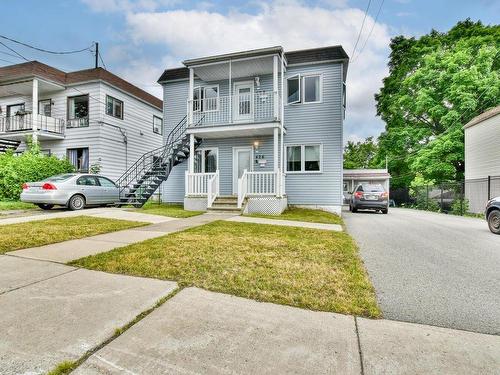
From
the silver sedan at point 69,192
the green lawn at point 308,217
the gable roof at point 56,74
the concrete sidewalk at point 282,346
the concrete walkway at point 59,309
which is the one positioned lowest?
Result: the concrete sidewalk at point 282,346

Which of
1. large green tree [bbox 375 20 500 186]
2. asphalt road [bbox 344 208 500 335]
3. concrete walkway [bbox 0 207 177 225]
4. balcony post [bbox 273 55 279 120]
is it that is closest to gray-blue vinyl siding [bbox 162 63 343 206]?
balcony post [bbox 273 55 279 120]

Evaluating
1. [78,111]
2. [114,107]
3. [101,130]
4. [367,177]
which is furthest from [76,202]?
[367,177]

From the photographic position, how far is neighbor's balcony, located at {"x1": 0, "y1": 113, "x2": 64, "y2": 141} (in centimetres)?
1738

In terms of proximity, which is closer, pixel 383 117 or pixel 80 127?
pixel 80 127

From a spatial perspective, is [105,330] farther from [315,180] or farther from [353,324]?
[315,180]

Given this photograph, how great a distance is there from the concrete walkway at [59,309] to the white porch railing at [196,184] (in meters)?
8.72

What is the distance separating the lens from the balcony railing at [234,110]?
13.2 m

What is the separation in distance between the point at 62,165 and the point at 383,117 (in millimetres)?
28724

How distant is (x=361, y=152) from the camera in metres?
55.9

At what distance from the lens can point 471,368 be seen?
6.46ft

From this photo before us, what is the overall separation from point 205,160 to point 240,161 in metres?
2.01

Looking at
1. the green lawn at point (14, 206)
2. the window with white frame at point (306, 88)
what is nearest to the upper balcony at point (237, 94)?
the window with white frame at point (306, 88)

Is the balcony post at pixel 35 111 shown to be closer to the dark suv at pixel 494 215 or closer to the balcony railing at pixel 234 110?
the balcony railing at pixel 234 110

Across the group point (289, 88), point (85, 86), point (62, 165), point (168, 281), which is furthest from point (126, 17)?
point (168, 281)
